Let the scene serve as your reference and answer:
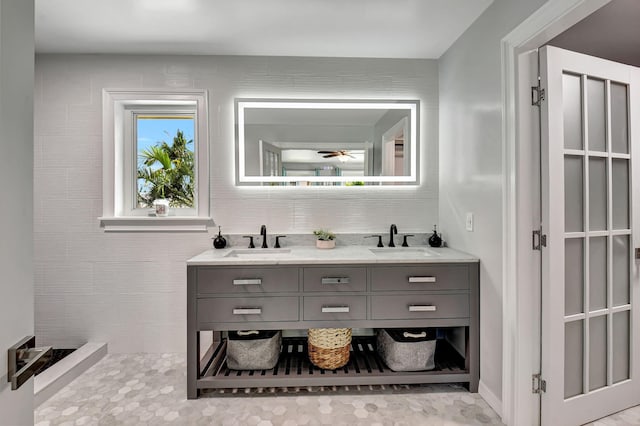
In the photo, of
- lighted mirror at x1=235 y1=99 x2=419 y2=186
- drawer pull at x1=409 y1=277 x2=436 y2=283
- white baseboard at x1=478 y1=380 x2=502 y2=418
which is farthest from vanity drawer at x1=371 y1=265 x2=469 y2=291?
lighted mirror at x1=235 y1=99 x2=419 y2=186

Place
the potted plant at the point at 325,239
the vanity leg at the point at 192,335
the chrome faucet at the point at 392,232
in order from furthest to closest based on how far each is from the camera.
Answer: the chrome faucet at the point at 392,232 < the potted plant at the point at 325,239 < the vanity leg at the point at 192,335

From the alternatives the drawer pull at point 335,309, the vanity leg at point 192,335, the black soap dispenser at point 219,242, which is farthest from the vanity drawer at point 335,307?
the black soap dispenser at point 219,242

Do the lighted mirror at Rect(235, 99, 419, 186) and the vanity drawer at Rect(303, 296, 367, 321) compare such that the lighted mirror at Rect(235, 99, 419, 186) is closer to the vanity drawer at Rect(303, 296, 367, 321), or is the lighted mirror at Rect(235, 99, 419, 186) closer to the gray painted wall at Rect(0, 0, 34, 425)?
the vanity drawer at Rect(303, 296, 367, 321)

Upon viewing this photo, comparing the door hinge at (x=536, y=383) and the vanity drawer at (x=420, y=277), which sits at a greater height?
the vanity drawer at (x=420, y=277)

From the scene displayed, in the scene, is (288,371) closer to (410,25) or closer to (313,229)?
(313,229)

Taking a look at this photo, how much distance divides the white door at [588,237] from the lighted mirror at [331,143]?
1.10m

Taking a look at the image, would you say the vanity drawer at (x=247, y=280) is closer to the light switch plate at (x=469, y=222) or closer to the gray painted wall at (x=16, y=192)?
the light switch plate at (x=469, y=222)

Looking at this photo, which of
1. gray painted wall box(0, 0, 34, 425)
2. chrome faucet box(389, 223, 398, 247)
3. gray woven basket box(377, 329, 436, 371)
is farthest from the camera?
chrome faucet box(389, 223, 398, 247)

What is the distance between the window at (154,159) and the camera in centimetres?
256

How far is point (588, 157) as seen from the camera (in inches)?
67.6

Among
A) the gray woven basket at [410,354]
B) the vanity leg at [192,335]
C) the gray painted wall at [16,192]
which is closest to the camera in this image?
the gray painted wall at [16,192]

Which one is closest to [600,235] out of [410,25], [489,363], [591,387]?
[591,387]

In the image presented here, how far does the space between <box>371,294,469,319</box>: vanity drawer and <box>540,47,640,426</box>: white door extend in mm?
461

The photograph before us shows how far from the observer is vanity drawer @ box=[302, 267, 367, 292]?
2.02m
